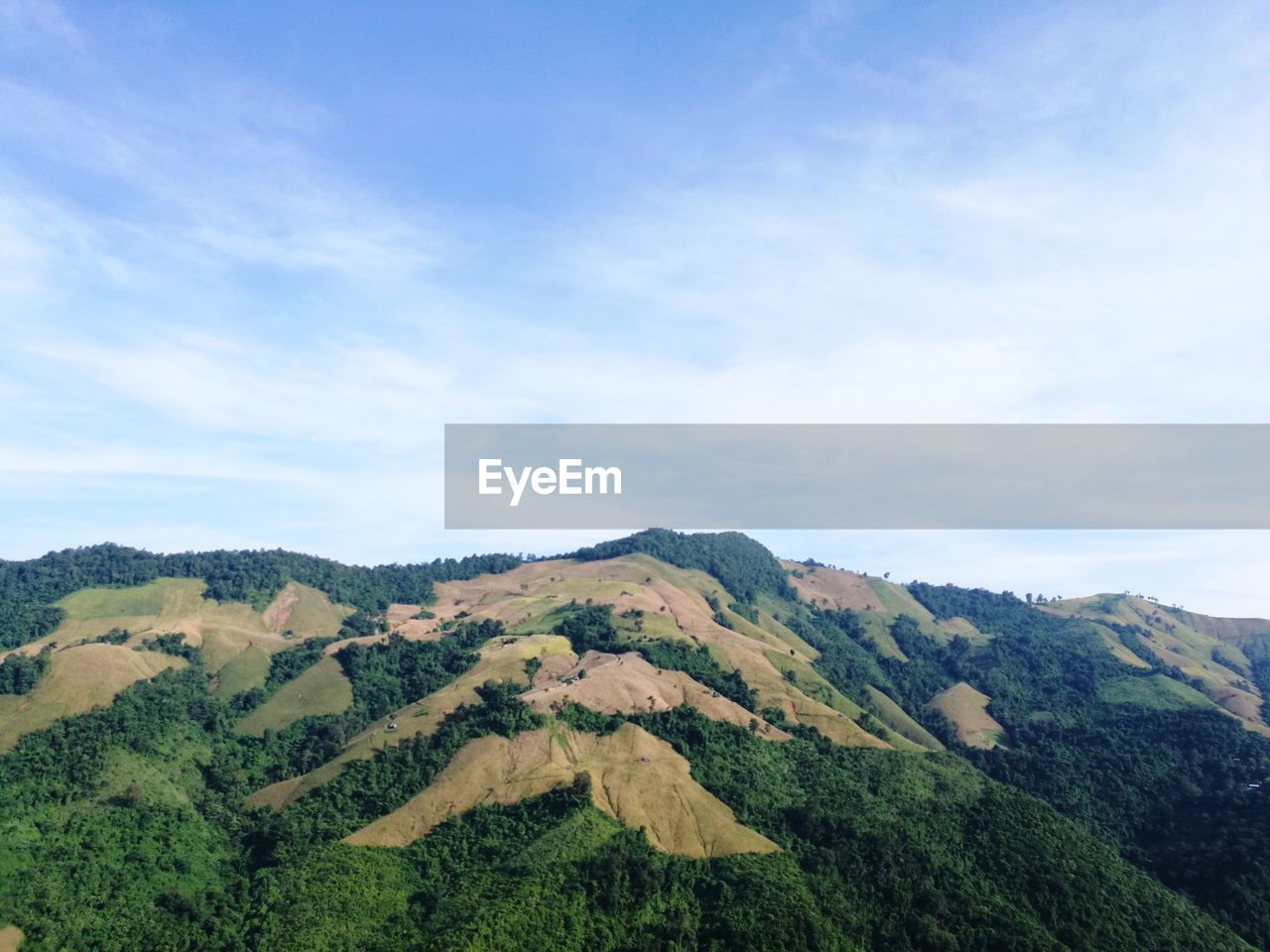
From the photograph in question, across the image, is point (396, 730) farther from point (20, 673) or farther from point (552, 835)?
point (20, 673)

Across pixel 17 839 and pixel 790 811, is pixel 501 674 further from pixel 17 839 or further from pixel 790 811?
pixel 17 839

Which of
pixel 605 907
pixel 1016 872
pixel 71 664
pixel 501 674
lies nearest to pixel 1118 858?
pixel 1016 872

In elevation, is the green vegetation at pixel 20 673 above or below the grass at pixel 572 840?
above

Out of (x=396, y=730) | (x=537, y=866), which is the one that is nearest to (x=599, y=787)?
(x=537, y=866)

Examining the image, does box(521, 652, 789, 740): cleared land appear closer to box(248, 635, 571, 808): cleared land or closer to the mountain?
the mountain

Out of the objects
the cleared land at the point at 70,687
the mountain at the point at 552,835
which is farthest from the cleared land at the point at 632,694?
the cleared land at the point at 70,687

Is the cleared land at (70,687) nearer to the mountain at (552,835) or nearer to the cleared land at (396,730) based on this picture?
the mountain at (552,835)
